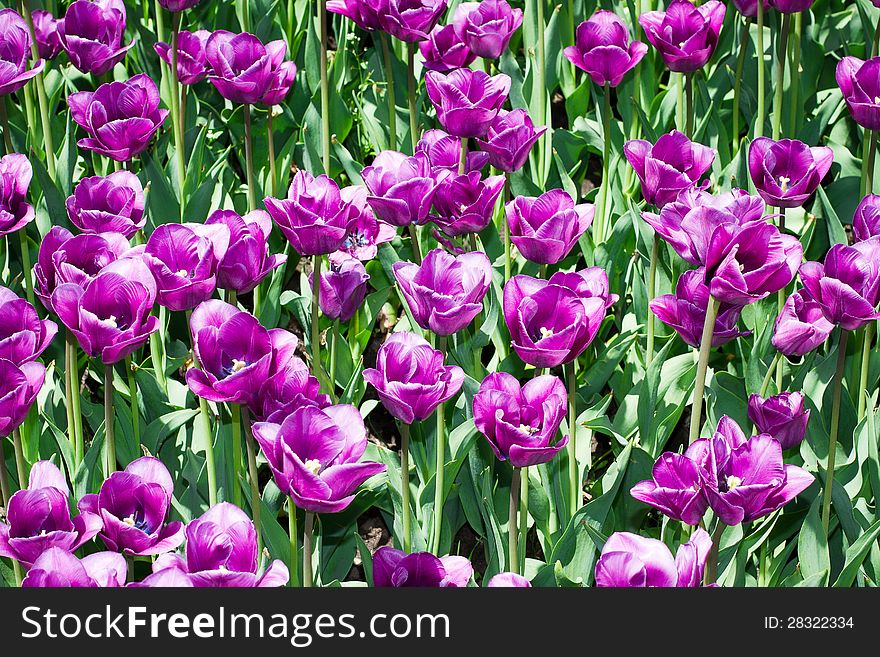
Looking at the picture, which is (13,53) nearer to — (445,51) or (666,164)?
(445,51)

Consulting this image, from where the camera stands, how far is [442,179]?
1896 millimetres

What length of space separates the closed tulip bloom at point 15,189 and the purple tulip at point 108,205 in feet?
0.27

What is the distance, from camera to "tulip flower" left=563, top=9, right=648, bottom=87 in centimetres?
233

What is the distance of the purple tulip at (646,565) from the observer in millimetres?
1319

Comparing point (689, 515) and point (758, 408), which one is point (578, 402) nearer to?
point (758, 408)

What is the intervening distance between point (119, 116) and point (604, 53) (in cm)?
108

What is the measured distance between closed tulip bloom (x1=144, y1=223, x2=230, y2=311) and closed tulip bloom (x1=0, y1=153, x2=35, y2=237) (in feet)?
1.26

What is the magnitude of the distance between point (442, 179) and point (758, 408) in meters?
0.69

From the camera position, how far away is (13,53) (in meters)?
2.21

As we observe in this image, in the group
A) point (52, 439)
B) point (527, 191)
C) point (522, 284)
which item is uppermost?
point (522, 284)

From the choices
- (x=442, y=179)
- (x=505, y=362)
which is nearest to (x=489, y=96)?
(x=442, y=179)

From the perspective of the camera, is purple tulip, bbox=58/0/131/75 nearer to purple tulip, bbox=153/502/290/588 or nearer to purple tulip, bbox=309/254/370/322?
purple tulip, bbox=309/254/370/322

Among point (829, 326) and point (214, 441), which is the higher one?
point (829, 326)

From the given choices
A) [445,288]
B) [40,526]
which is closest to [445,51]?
[445,288]
